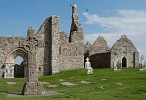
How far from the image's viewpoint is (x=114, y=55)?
1873 inches

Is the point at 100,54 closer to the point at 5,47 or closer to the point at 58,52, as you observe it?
the point at 58,52

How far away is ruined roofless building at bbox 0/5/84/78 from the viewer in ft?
137

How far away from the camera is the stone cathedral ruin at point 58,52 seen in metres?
41.7

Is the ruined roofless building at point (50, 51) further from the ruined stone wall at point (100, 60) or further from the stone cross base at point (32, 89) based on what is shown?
the stone cross base at point (32, 89)

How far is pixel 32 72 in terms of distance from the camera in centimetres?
2005

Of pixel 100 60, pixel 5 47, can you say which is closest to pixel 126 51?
pixel 100 60

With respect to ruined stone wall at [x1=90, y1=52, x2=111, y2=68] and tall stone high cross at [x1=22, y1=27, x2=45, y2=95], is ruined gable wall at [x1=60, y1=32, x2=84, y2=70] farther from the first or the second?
tall stone high cross at [x1=22, y1=27, x2=45, y2=95]

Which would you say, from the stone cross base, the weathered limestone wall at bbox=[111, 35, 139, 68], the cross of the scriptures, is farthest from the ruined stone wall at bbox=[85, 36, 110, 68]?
the stone cross base

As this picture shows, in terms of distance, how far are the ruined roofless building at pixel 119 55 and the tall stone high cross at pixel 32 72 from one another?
27484mm

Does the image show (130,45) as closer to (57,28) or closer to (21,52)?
(57,28)

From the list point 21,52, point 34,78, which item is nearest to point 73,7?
point 21,52

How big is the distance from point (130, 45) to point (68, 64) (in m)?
9.45

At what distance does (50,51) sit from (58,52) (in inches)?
35.4

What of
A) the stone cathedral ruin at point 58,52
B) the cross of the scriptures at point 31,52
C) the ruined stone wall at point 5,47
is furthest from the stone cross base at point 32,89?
the ruined stone wall at point 5,47
